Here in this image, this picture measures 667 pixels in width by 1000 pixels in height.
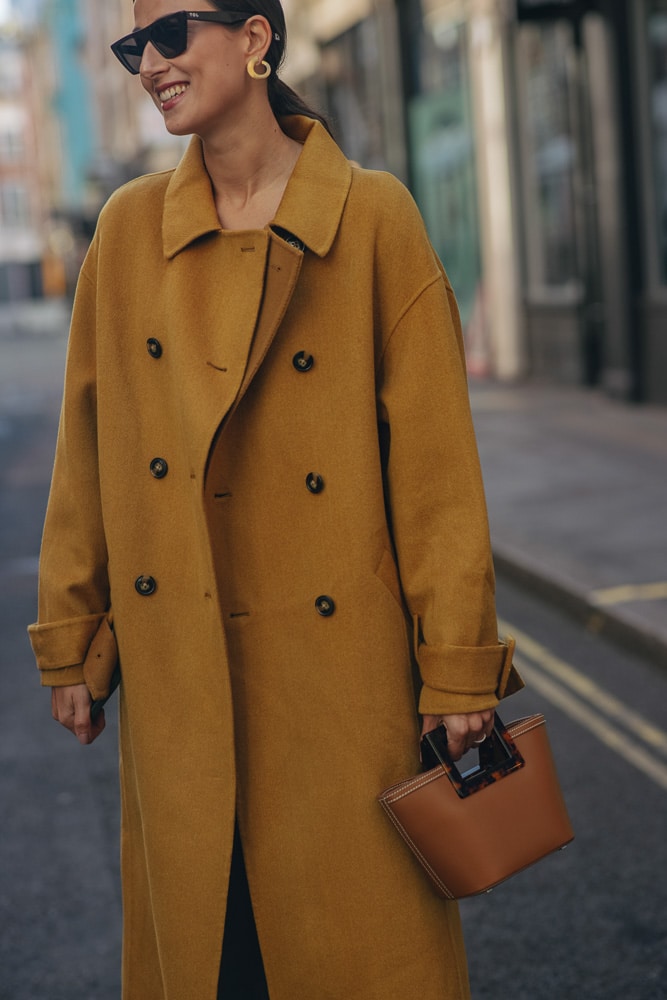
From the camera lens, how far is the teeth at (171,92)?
2.07 m

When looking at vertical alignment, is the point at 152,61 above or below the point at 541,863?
above

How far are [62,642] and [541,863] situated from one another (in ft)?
7.29

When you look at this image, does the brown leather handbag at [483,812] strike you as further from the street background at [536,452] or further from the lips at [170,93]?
the street background at [536,452]

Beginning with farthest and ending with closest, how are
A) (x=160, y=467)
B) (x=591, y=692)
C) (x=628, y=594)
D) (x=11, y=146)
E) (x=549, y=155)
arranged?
(x=11, y=146) < (x=549, y=155) < (x=628, y=594) < (x=591, y=692) < (x=160, y=467)

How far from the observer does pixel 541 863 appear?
4.04 m

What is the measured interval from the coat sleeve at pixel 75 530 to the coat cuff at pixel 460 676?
525 millimetres

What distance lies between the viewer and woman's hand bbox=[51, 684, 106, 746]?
88.4 inches

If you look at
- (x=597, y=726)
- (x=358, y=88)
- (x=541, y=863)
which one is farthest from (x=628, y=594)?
(x=358, y=88)

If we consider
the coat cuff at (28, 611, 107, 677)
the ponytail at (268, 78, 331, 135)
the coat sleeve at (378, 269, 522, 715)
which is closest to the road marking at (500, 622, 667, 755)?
the coat sleeve at (378, 269, 522, 715)

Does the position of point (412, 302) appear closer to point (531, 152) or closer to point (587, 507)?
point (587, 507)

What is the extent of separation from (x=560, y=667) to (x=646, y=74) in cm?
951

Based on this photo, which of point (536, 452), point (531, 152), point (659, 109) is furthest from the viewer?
point (531, 152)

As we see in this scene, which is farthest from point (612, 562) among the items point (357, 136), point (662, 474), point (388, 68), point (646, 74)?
point (357, 136)

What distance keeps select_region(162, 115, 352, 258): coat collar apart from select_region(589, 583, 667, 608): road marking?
4.58m
